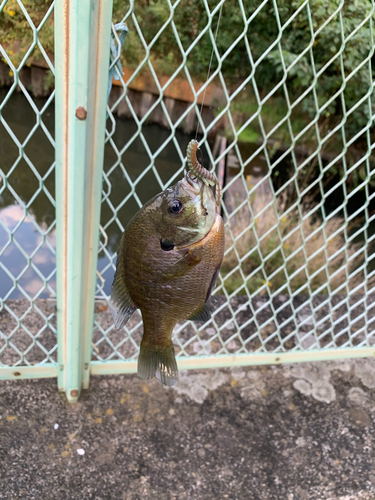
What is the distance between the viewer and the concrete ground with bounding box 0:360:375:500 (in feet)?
5.89

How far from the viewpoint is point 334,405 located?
226 cm

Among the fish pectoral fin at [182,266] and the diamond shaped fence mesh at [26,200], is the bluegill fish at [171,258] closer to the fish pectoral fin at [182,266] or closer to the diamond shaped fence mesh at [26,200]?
the fish pectoral fin at [182,266]

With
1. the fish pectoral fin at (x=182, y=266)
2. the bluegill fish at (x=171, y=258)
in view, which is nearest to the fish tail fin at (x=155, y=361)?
the bluegill fish at (x=171, y=258)

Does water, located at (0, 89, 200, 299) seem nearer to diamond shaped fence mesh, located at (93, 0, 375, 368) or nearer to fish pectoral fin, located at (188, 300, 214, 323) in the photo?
diamond shaped fence mesh, located at (93, 0, 375, 368)

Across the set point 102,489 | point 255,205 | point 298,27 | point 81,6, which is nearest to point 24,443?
point 102,489

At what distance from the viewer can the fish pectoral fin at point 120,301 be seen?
86 centimetres

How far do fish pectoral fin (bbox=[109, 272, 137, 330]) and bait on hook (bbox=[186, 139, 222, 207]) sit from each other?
29 centimetres

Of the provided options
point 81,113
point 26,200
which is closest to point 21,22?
point 81,113

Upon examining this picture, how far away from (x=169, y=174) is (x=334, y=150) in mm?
2994

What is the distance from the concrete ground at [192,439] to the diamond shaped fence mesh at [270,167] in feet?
0.71

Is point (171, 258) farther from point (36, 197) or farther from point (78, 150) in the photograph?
point (36, 197)

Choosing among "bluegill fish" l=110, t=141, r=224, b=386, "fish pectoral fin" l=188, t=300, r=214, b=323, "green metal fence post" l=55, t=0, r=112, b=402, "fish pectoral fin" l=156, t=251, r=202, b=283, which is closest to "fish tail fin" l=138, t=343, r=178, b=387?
"bluegill fish" l=110, t=141, r=224, b=386

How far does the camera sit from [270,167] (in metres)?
1.81

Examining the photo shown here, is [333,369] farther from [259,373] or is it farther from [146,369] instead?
[146,369]
